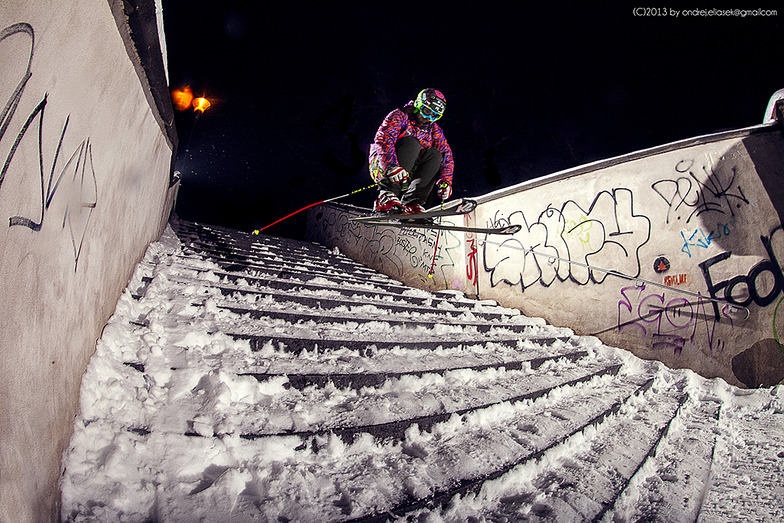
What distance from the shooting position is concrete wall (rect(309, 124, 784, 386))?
3.93 m

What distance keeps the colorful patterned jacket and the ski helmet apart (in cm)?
17

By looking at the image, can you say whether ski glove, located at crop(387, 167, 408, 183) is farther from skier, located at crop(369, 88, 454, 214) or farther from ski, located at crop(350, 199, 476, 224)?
ski, located at crop(350, 199, 476, 224)

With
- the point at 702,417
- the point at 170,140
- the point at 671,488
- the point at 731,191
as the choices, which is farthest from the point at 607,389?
the point at 170,140

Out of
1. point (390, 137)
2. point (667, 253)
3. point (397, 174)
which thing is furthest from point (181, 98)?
point (667, 253)

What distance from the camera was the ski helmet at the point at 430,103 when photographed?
5.34 m

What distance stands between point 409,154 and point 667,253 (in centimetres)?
369

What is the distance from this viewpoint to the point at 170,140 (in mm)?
3967

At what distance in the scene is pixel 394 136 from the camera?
5.38 m

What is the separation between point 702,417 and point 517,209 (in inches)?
145

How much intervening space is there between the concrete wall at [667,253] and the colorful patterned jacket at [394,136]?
5.38 feet

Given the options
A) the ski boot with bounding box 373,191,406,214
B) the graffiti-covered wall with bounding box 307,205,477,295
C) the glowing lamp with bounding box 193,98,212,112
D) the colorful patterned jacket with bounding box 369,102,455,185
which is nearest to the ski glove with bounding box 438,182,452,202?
the colorful patterned jacket with bounding box 369,102,455,185

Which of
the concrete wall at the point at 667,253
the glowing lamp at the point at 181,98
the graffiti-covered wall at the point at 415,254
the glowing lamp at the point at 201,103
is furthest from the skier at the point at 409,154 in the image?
the glowing lamp at the point at 201,103

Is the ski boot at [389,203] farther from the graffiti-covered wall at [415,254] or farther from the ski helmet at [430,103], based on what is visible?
the graffiti-covered wall at [415,254]

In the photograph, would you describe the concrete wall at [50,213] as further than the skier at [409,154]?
No
